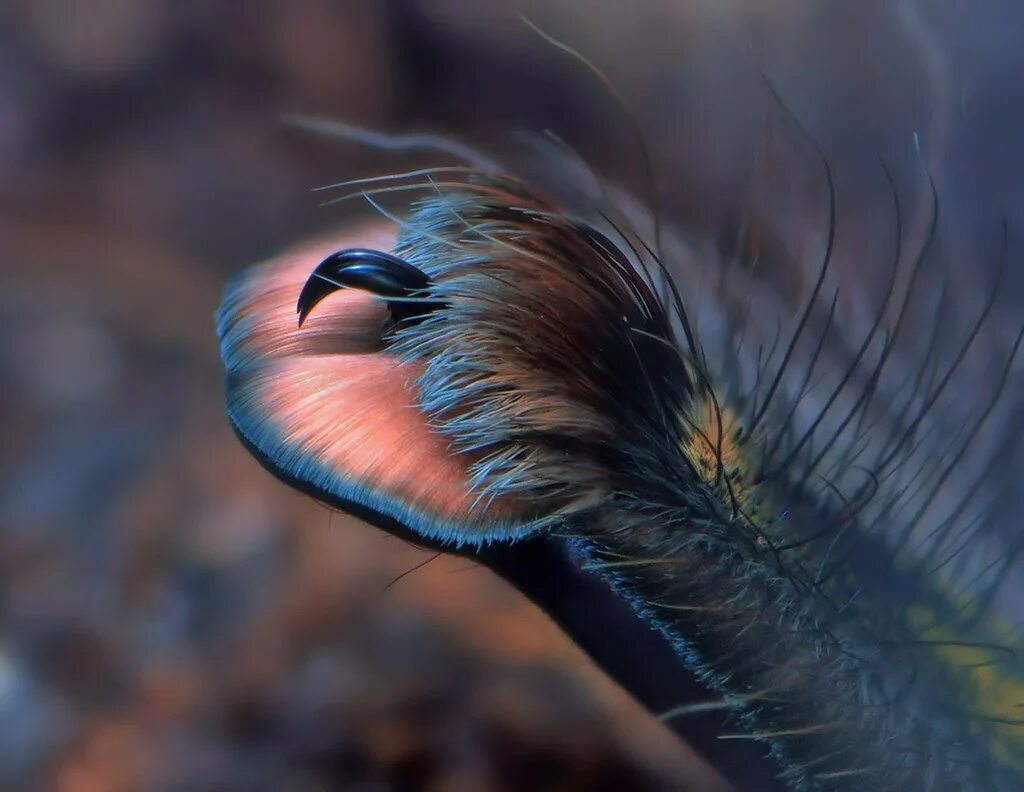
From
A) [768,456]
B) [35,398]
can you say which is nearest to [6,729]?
[35,398]

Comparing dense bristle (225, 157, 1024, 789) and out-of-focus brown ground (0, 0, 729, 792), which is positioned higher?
dense bristle (225, 157, 1024, 789)

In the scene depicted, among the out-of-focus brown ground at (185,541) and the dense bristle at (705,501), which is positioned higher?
the dense bristle at (705,501)

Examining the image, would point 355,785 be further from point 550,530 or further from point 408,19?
point 408,19

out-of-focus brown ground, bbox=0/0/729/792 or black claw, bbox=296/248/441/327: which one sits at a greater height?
black claw, bbox=296/248/441/327
